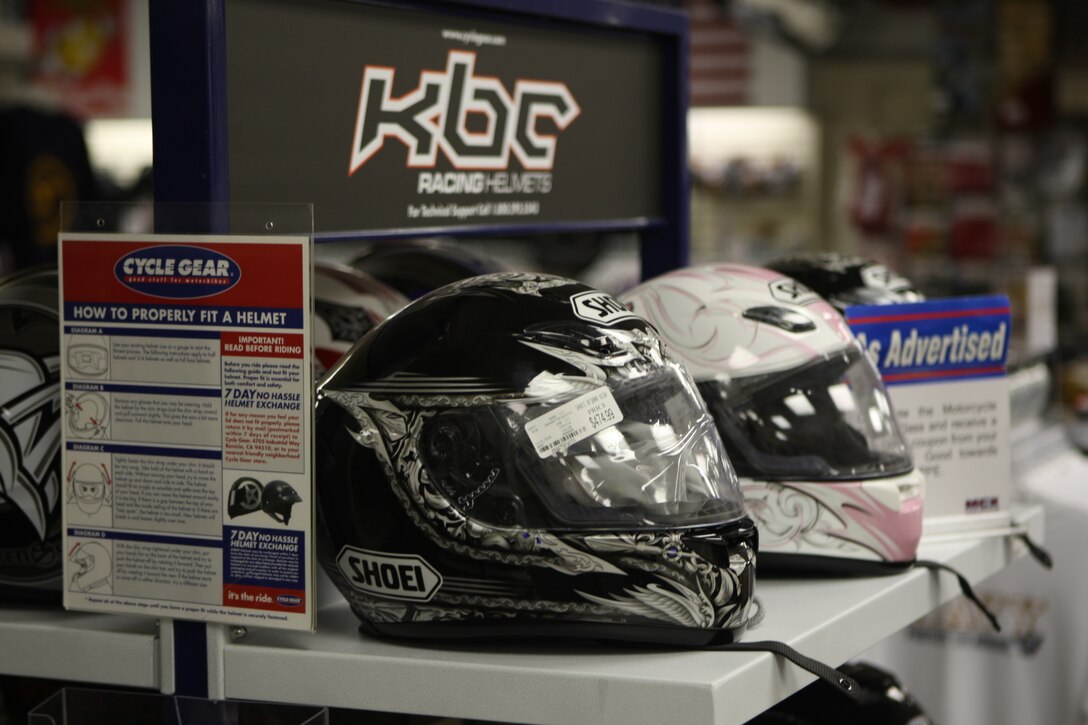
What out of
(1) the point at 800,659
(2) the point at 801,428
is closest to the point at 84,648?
(1) the point at 800,659

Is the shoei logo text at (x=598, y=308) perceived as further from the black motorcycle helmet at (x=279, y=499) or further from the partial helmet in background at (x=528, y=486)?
the black motorcycle helmet at (x=279, y=499)

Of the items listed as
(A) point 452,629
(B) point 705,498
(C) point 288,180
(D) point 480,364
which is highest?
(C) point 288,180

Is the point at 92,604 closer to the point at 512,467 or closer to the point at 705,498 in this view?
the point at 512,467

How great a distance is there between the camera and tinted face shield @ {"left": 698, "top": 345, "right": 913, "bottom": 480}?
1.51 metres

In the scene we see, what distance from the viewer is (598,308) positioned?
1.32m

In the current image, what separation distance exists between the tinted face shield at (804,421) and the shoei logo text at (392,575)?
1.33ft

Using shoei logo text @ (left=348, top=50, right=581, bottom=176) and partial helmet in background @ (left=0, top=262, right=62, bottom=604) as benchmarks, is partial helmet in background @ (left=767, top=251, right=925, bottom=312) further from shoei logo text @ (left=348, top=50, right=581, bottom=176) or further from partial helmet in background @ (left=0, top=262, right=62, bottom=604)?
partial helmet in background @ (left=0, top=262, right=62, bottom=604)

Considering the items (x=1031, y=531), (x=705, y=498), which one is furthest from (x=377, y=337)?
(x=1031, y=531)

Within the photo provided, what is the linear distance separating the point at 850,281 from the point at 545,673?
0.80 meters

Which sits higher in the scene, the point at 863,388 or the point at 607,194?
the point at 607,194

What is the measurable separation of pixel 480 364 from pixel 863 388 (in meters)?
0.49

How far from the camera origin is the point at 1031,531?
1.78 meters

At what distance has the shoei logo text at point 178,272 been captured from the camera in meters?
1.21

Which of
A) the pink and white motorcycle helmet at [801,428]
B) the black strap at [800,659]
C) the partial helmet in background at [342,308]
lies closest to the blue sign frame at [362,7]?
the partial helmet in background at [342,308]
